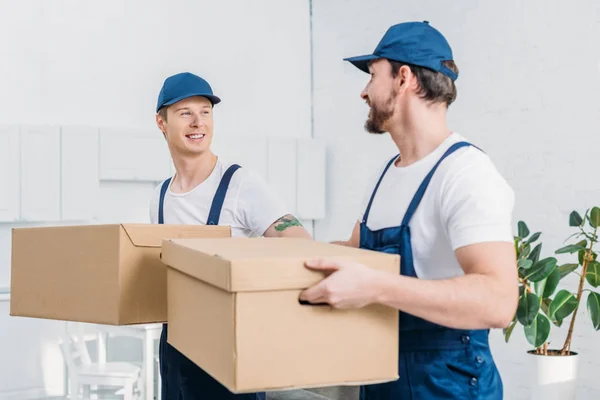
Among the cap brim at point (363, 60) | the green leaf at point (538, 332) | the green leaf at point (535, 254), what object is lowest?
the green leaf at point (538, 332)

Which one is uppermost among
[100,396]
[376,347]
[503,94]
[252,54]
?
[252,54]

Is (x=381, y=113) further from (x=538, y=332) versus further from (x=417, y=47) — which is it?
(x=538, y=332)

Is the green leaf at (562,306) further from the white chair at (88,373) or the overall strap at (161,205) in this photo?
the white chair at (88,373)

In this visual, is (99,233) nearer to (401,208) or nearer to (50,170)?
(401,208)

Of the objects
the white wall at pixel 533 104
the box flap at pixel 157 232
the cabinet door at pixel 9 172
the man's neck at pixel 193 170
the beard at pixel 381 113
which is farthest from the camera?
the cabinet door at pixel 9 172

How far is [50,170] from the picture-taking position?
4.11 m

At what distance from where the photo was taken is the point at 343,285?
114cm

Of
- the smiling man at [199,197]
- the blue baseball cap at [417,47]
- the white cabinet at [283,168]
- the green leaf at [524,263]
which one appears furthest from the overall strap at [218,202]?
the white cabinet at [283,168]

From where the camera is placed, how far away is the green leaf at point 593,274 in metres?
2.97

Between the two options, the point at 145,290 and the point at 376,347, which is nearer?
the point at 376,347

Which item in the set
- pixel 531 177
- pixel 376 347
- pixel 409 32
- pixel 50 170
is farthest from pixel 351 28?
pixel 376 347

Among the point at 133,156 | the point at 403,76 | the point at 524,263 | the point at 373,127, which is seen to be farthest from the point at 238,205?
the point at 133,156

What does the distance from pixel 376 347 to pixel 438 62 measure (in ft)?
1.89

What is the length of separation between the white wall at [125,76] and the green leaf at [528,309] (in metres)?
2.20
